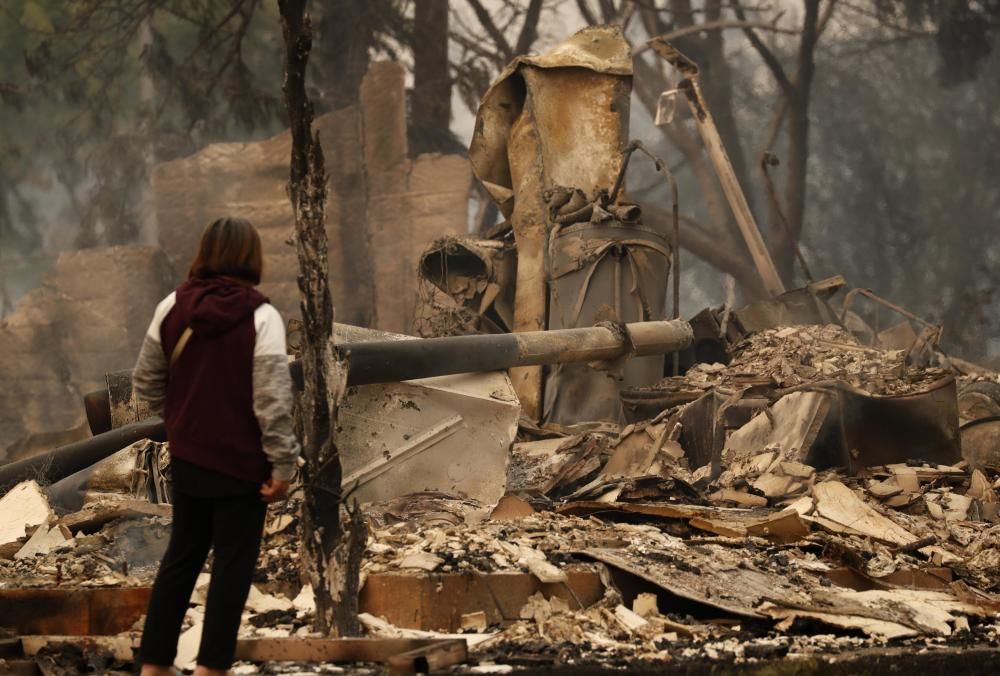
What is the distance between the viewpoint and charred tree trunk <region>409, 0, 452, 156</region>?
57.8ft

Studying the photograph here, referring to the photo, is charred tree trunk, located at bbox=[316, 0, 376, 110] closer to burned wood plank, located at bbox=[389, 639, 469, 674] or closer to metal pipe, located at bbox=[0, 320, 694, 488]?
metal pipe, located at bbox=[0, 320, 694, 488]

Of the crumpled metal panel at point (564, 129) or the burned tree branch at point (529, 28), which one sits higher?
the burned tree branch at point (529, 28)

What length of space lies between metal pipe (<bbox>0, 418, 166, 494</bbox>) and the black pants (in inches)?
168

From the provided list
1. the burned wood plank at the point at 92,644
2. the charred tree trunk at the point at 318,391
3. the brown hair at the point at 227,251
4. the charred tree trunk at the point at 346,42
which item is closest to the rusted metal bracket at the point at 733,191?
the charred tree trunk at the point at 346,42

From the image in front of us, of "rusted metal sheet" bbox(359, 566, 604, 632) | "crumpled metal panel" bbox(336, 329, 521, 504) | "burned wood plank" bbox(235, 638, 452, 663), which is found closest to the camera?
"burned wood plank" bbox(235, 638, 452, 663)

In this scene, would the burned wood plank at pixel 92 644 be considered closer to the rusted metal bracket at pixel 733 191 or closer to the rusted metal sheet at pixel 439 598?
the rusted metal sheet at pixel 439 598

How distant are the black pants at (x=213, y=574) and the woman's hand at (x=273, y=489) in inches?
1.1

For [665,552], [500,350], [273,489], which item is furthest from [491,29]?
[273,489]

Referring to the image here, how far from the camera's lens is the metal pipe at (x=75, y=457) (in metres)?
8.03

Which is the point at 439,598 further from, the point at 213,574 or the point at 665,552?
the point at 213,574

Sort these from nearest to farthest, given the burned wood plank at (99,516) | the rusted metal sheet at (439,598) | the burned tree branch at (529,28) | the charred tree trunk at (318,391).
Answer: the charred tree trunk at (318,391) < the rusted metal sheet at (439,598) < the burned wood plank at (99,516) < the burned tree branch at (529,28)

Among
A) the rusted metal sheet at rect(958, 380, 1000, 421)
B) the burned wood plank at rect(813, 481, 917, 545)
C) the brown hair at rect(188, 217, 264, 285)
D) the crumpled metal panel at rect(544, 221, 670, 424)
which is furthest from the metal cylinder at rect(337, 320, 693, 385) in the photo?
the rusted metal sheet at rect(958, 380, 1000, 421)

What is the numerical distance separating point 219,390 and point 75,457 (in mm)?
4608

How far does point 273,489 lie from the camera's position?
12.9 ft
